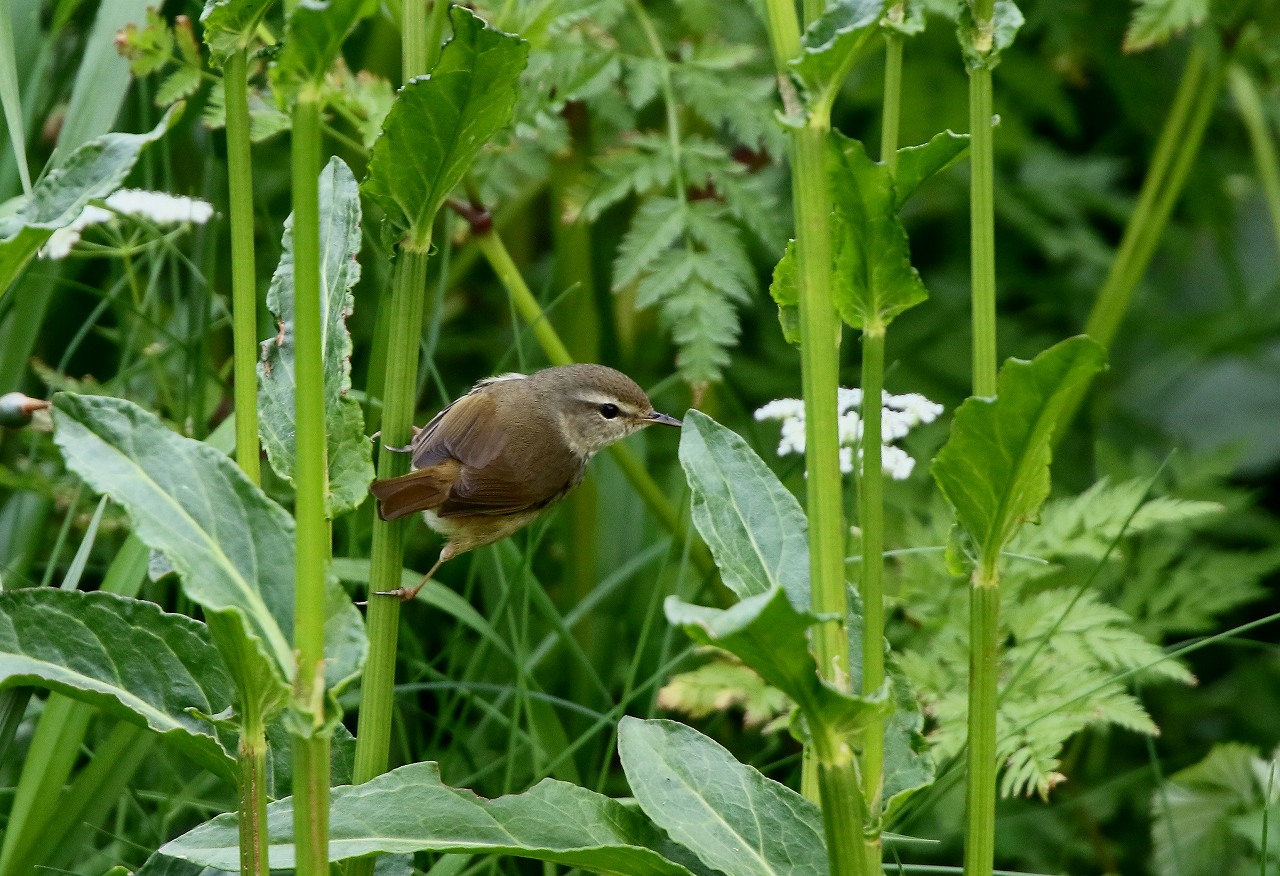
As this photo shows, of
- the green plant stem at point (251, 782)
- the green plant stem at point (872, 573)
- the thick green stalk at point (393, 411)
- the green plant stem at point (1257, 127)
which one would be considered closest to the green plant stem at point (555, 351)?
the thick green stalk at point (393, 411)

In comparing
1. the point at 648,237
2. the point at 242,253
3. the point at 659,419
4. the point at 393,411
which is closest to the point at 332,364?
the point at 393,411

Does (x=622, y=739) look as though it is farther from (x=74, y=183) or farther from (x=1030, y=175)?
(x=1030, y=175)

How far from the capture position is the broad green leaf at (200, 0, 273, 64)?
1259 millimetres

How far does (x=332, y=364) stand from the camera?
1556 millimetres

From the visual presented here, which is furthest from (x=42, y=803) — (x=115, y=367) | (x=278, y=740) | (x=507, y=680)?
(x=115, y=367)

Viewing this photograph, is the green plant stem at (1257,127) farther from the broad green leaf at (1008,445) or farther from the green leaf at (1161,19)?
the broad green leaf at (1008,445)

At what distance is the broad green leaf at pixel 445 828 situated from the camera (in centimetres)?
141

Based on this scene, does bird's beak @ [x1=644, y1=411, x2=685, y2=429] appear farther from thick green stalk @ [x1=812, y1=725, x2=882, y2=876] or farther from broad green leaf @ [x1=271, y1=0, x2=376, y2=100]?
broad green leaf @ [x1=271, y1=0, x2=376, y2=100]

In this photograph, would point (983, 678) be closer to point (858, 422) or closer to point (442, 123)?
point (858, 422)

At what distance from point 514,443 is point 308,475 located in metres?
1.38

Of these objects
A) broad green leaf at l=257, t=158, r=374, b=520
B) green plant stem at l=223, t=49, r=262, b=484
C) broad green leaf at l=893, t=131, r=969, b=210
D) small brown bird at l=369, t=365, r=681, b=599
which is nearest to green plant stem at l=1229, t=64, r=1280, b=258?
small brown bird at l=369, t=365, r=681, b=599

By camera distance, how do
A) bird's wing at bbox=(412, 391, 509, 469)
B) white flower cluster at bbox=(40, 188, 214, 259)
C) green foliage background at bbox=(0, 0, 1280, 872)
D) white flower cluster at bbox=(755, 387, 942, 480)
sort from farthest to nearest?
bird's wing at bbox=(412, 391, 509, 469) → green foliage background at bbox=(0, 0, 1280, 872) → white flower cluster at bbox=(40, 188, 214, 259) → white flower cluster at bbox=(755, 387, 942, 480)

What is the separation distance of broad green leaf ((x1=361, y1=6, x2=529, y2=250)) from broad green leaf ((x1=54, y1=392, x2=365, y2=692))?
1.10ft

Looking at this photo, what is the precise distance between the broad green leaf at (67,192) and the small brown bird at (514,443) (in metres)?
0.80
